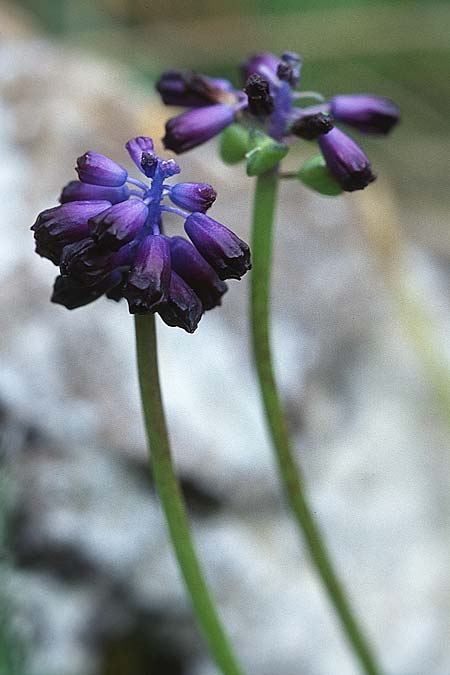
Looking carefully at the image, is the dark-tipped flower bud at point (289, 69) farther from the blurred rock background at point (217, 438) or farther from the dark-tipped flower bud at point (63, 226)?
the blurred rock background at point (217, 438)

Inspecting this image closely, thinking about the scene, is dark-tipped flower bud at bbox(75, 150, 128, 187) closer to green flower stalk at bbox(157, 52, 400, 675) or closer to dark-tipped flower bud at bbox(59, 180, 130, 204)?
dark-tipped flower bud at bbox(59, 180, 130, 204)

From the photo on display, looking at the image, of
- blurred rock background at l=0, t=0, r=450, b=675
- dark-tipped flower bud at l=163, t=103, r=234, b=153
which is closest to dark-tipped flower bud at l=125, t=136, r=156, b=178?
dark-tipped flower bud at l=163, t=103, r=234, b=153

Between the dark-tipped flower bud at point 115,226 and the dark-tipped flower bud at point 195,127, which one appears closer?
the dark-tipped flower bud at point 115,226

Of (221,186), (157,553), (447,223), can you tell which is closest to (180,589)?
(157,553)

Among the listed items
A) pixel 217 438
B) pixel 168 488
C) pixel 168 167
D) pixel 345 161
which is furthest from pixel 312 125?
pixel 217 438

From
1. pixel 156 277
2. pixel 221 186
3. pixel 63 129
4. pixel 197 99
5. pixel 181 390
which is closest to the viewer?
pixel 156 277

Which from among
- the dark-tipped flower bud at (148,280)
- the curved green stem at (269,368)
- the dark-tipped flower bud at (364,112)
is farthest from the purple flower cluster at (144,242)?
the dark-tipped flower bud at (364,112)

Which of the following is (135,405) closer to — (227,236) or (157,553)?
(157,553)
